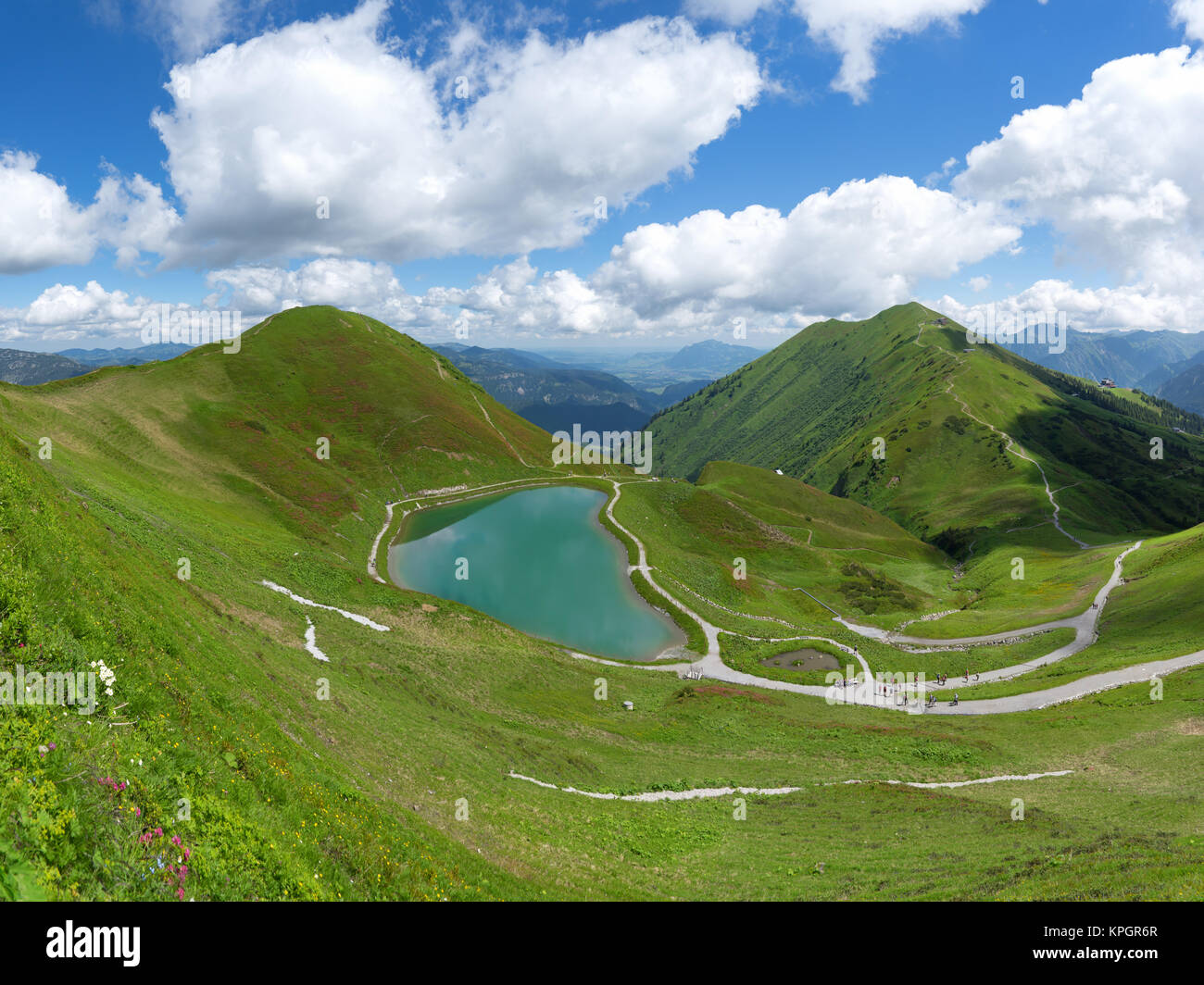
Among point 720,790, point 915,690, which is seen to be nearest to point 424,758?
point 720,790

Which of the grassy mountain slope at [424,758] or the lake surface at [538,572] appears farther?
the lake surface at [538,572]

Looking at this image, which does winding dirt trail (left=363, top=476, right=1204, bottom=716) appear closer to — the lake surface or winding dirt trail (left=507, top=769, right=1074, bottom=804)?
the lake surface

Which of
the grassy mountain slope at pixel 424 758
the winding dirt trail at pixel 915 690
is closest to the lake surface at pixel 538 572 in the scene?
the winding dirt trail at pixel 915 690

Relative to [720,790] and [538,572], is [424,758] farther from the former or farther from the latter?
[538,572]

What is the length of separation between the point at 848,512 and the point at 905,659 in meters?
89.8

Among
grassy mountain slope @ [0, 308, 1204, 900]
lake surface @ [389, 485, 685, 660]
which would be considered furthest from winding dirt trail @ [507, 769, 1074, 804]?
lake surface @ [389, 485, 685, 660]

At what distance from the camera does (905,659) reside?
217ft

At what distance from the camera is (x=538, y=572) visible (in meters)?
81.4

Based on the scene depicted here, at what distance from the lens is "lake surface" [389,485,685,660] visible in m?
67.6

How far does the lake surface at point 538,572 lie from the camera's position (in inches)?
2662

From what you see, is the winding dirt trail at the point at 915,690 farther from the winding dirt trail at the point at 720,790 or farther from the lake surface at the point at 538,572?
the winding dirt trail at the point at 720,790
